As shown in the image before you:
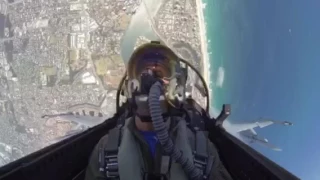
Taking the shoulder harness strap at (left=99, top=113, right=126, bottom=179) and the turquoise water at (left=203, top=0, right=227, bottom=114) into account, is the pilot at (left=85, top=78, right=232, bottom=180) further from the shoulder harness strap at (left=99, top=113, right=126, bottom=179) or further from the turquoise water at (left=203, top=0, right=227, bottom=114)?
the turquoise water at (left=203, top=0, right=227, bottom=114)

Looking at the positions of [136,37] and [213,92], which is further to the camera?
[213,92]

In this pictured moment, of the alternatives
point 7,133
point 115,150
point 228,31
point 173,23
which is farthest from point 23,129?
point 115,150

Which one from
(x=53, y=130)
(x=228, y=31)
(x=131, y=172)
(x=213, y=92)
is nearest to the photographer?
(x=131, y=172)

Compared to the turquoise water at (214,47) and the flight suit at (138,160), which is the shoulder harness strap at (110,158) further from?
the turquoise water at (214,47)

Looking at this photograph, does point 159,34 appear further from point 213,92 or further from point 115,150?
point 115,150

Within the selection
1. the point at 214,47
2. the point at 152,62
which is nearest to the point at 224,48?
the point at 214,47

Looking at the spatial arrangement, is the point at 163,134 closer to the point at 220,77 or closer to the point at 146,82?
the point at 146,82

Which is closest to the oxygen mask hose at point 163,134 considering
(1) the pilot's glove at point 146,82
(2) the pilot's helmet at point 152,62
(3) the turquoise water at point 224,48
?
(1) the pilot's glove at point 146,82
